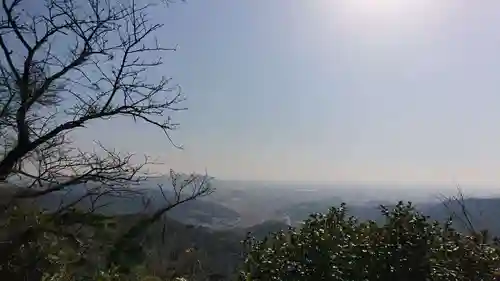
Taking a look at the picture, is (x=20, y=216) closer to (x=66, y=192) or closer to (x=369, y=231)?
(x=66, y=192)

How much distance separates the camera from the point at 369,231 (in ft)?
13.8

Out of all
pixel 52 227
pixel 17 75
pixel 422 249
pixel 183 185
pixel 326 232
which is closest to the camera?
pixel 422 249

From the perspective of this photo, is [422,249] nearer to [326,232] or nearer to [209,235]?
[326,232]

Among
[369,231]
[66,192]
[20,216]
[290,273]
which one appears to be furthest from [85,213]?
[369,231]

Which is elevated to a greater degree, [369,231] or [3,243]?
[369,231]

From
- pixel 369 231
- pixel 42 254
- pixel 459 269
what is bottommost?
pixel 42 254

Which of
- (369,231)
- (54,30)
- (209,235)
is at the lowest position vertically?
(209,235)

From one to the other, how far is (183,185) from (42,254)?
7.38ft

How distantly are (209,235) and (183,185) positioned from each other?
1159 inches

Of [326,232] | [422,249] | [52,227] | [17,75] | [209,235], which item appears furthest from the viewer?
[209,235]

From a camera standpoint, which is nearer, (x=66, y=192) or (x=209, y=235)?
(x=66, y=192)

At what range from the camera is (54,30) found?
498cm

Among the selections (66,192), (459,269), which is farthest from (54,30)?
(459,269)

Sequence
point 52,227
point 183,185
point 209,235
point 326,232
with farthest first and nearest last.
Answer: point 209,235 < point 183,185 < point 52,227 < point 326,232
